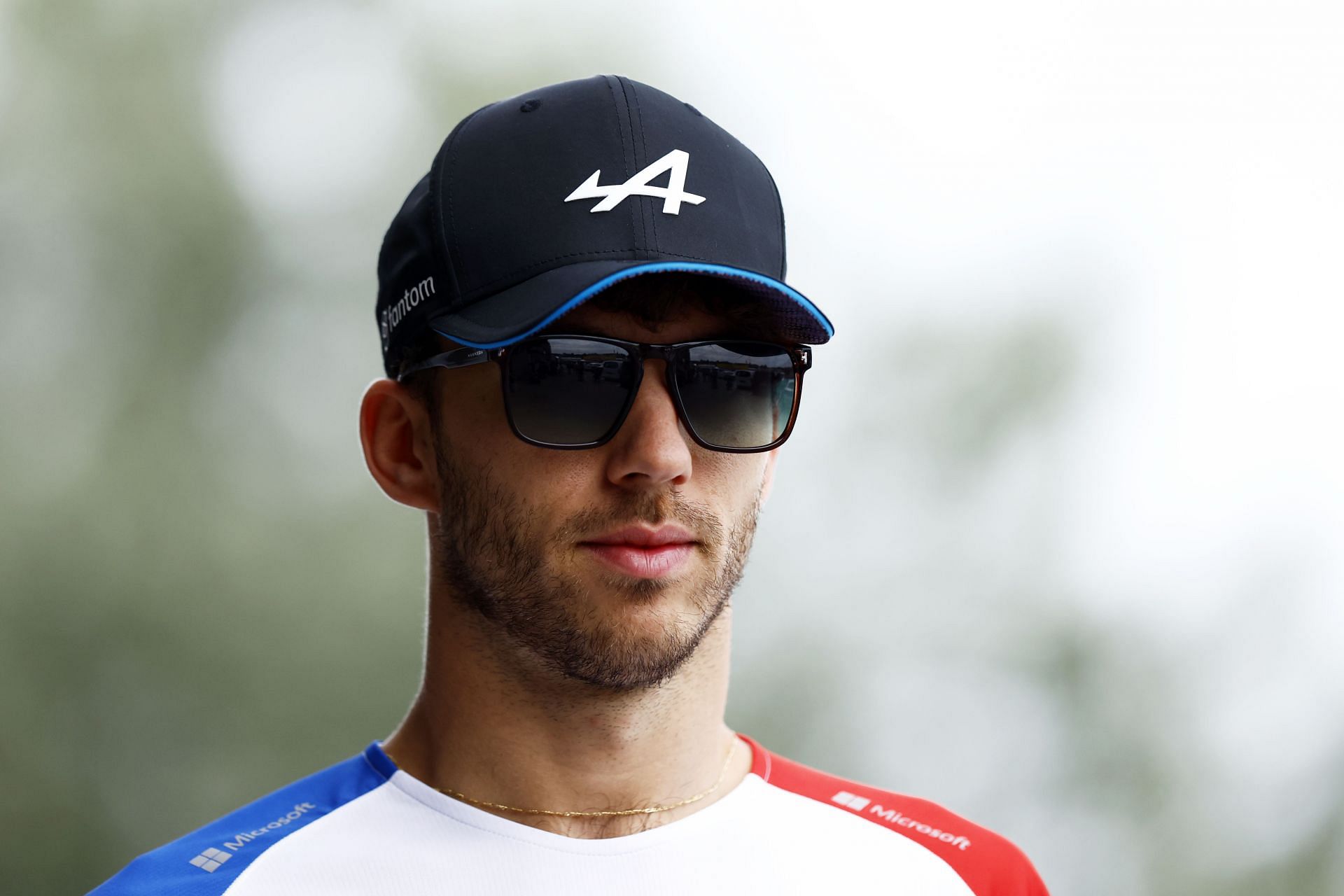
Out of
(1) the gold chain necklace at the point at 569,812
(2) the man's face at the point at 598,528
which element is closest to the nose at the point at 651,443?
(2) the man's face at the point at 598,528

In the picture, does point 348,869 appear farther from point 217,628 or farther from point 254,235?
point 254,235

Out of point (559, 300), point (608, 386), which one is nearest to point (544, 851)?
point (608, 386)

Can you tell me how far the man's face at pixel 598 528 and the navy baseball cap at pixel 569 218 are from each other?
0.08m

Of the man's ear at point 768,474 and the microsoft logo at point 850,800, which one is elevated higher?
the man's ear at point 768,474

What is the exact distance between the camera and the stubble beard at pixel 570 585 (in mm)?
1722

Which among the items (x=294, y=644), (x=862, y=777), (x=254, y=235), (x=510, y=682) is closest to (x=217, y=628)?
(x=294, y=644)

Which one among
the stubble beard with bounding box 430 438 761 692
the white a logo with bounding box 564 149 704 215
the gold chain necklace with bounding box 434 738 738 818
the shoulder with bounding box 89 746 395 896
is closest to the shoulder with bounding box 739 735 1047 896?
the gold chain necklace with bounding box 434 738 738 818

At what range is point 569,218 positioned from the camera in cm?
176

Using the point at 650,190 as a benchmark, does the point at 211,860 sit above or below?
below

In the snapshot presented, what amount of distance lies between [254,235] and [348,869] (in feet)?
15.7

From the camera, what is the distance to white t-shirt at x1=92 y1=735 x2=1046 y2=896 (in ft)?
5.86

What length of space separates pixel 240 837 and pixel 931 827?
41.1 inches

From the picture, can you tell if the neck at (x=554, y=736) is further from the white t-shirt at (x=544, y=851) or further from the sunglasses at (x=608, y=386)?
the sunglasses at (x=608, y=386)

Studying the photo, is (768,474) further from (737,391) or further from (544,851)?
(544,851)
